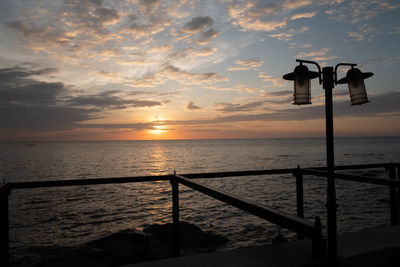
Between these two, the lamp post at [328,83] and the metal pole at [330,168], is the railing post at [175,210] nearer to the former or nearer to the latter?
the lamp post at [328,83]

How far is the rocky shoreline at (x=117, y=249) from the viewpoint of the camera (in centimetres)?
947

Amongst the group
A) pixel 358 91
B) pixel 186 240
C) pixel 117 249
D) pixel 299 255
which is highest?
pixel 358 91

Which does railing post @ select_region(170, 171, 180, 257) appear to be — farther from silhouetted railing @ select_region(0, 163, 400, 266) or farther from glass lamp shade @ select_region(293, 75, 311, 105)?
glass lamp shade @ select_region(293, 75, 311, 105)

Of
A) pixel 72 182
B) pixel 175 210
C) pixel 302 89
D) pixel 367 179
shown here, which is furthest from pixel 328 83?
pixel 72 182

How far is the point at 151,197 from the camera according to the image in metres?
25.5

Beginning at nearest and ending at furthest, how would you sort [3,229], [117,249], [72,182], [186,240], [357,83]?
[357,83], [3,229], [72,182], [117,249], [186,240]

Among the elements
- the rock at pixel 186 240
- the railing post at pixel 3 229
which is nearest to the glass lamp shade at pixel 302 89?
the railing post at pixel 3 229

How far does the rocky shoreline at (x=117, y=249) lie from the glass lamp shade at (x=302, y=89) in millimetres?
7556

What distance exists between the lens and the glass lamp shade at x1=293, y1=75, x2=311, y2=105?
3520 mm

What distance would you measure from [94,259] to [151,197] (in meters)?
16.0

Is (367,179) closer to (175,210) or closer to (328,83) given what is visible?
(328,83)

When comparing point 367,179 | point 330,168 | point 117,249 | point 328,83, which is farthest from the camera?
point 117,249

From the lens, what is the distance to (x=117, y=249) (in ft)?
34.5

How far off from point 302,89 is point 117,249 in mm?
10075
